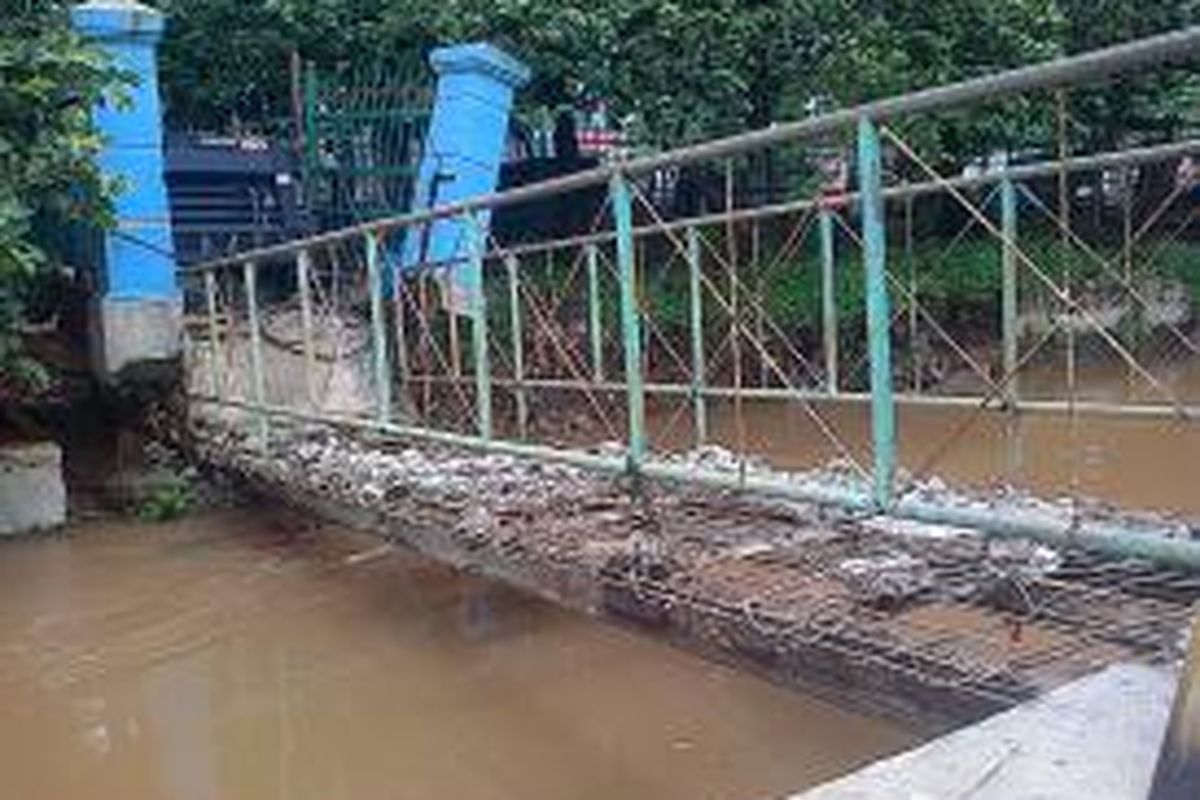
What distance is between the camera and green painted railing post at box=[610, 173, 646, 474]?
14.6 feet

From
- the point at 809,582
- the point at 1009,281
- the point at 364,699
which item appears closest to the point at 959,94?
the point at 1009,281

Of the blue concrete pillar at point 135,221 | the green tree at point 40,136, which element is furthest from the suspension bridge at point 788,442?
the green tree at point 40,136

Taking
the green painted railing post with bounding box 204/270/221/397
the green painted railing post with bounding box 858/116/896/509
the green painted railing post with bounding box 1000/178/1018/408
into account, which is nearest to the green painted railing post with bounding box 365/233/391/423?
the green painted railing post with bounding box 1000/178/1018/408

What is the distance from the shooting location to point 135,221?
376 inches

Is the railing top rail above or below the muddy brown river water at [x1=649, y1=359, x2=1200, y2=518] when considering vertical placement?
above

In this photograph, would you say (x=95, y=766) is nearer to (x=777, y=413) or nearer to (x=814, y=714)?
(x=814, y=714)

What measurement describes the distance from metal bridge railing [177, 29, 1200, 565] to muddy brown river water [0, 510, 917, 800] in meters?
0.76

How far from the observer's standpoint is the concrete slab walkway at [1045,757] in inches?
101

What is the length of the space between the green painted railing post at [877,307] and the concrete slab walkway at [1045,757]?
0.77m

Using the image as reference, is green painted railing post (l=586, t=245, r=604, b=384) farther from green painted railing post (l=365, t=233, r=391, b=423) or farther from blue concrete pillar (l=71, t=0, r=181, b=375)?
blue concrete pillar (l=71, t=0, r=181, b=375)

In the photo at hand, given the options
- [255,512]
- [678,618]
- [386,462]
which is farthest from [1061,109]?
[255,512]

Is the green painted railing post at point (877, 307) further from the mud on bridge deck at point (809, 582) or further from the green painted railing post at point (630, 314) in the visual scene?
the green painted railing post at point (630, 314)

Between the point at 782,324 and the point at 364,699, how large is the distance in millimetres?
7531

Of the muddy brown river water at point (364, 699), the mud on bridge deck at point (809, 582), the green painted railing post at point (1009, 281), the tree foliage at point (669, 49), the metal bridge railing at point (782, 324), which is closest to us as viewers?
the metal bridge railing at point (782, 324)
